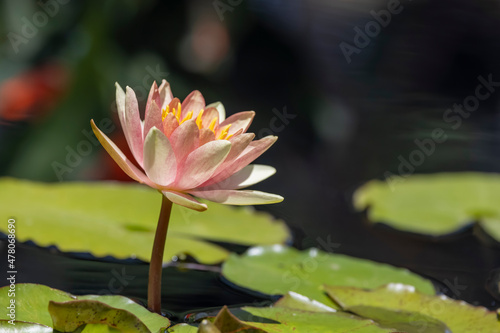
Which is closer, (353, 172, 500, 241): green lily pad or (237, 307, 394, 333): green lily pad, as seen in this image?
(237, 307, 394, 333): green lily pad

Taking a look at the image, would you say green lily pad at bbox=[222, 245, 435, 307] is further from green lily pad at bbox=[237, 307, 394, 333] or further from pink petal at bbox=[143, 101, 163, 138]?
pink petal at bbox=[143, 101, 163, 138]

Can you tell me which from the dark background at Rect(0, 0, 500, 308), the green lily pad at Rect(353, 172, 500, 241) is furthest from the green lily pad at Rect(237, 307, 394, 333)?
the green lily pad at Rect(353, 172, 500, 241)

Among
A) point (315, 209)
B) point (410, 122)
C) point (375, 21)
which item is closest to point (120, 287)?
point (315, 209)

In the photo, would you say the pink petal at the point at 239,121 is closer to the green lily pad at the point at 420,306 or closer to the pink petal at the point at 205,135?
the pink petal at the point at 205,135

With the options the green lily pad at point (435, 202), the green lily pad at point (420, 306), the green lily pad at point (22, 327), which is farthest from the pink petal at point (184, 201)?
the green lily pad at point (435, 202)

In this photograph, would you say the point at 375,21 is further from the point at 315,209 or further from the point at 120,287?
the point at 120,287

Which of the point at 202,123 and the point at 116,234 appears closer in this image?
the point at 202,123
